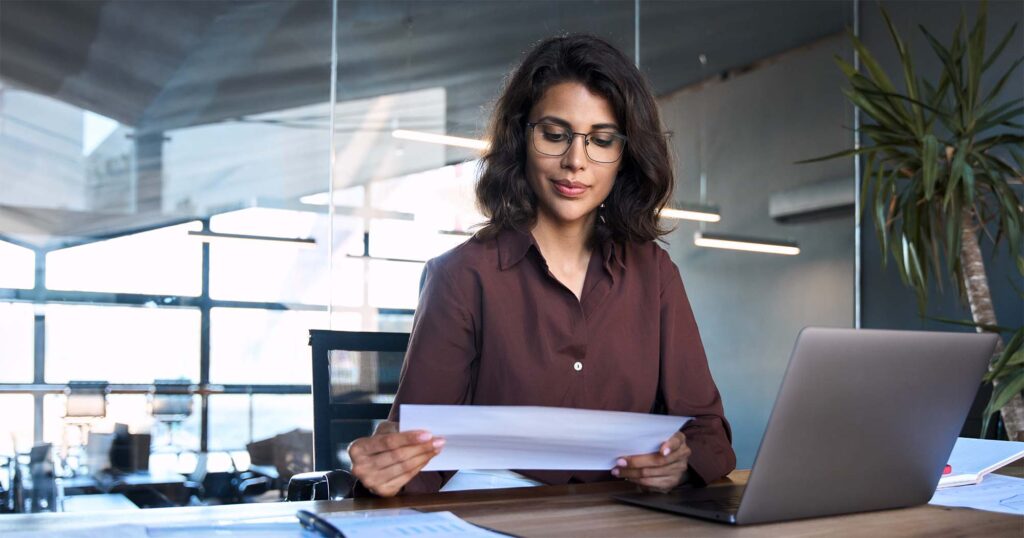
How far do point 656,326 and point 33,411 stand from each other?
2.97 metres

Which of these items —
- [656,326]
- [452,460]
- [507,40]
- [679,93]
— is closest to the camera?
[452,460]

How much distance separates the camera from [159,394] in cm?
403

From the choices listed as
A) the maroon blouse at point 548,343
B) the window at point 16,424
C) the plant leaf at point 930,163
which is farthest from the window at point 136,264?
the plant leaf at point 930,163

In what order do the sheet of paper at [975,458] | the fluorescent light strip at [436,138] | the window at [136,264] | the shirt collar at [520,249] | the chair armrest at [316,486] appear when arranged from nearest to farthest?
1. the sheet of paper at [975,458]
2. the chair armrest at [316,486]
3. the shirt collar at [520,249]
4. the window at [136,264]
5. the fluorescent light strip at [436,138]

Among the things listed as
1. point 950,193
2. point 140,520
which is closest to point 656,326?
point 140,520

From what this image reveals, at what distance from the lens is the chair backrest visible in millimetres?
2131

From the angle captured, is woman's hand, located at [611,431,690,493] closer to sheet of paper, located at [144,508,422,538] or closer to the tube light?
sheet of paper, located at [144,508,422,538]

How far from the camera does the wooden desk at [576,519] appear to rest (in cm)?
110

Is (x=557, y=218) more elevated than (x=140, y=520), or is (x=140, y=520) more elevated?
(x=557, y=218)

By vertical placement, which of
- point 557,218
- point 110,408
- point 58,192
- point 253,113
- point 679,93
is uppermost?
point 679,93

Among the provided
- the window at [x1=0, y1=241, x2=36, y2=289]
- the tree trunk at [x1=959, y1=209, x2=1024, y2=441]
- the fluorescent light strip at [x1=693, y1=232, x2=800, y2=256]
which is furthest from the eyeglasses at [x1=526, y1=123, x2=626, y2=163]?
the fluorescent light strip at [x1=693, y1=232, x2=800, y2=256]

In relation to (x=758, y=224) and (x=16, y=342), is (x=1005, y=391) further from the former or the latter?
(x=16, y=342)

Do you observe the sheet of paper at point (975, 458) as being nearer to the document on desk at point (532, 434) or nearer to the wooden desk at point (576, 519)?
the wooden desk at point (576, 519)

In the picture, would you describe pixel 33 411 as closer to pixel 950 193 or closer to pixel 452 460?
pixel 452 460
